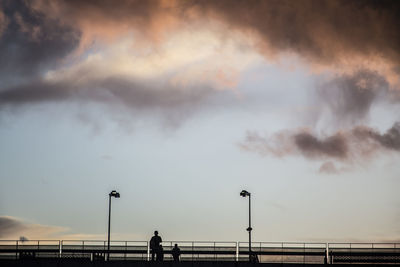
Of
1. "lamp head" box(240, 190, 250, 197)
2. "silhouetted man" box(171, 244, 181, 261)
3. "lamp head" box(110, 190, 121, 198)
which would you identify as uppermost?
"lamp head" box(240, 190, 250, 197)

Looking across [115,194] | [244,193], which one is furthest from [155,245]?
[244,193]

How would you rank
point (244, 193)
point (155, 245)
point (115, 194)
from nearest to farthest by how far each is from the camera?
1. point (155, 245)
2. point (115, 194)
3. point (244, 193)

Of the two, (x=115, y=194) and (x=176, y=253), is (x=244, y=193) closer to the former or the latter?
(x=115, y=194)

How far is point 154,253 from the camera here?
121ft

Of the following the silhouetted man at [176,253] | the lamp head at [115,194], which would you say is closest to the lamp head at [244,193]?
the lamp head at [115,194]

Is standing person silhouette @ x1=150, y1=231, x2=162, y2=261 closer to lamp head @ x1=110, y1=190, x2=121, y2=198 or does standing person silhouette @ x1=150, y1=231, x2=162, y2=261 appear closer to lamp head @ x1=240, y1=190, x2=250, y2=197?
lamp head @ x1=110, y1=190, x2=121, y2=198

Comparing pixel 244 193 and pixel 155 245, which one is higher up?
pixel 244 193

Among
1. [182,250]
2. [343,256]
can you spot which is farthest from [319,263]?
[182,250]

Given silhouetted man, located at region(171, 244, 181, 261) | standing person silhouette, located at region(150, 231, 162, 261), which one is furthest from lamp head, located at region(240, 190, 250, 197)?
standing person silhouette, located at region(150, 231, 162, 261)

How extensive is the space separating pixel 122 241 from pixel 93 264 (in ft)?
30.6

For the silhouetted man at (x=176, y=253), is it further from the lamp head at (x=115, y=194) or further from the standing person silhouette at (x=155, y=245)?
the lamp head at (x=115, y=194)

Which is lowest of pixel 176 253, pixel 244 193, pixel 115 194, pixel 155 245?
pixel 176 253

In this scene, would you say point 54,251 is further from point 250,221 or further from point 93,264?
point 250,221

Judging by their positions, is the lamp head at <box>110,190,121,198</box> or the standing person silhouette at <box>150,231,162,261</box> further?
the lamp head at <box>110,190,121,198</box>
